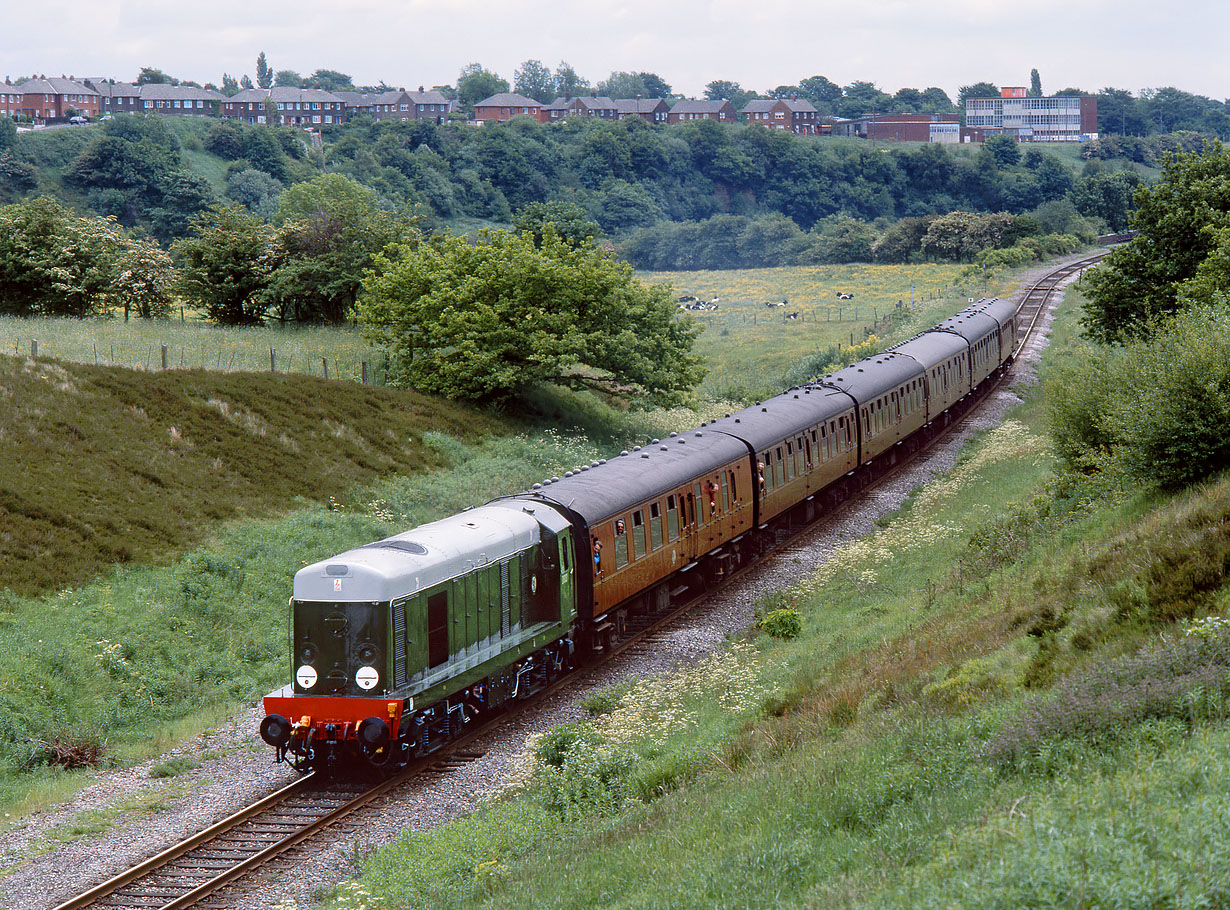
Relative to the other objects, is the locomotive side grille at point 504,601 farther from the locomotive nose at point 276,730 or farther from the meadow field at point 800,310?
the meadow field at point 800,310

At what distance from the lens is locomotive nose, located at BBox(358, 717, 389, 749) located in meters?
14.9

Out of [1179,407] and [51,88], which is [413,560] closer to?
[1179,407]

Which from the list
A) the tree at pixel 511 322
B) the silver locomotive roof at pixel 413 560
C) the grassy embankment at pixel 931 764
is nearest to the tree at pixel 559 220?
the tree at pixel 511 322

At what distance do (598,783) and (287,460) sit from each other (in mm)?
18775

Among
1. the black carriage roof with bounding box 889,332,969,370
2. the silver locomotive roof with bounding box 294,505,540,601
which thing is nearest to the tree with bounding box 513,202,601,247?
the black carriage roof with bounding box 889,332,969,370

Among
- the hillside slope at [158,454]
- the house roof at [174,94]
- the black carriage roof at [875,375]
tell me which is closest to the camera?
the hillside slope at [158,454]

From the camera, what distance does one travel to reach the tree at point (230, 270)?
47.8 meters

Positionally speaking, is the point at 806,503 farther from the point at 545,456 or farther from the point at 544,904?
the point at 544,904

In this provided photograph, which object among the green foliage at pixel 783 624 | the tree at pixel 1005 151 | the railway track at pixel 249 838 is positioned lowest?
the railway track at pixel 249 838

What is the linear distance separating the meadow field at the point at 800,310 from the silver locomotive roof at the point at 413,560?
33.8 m

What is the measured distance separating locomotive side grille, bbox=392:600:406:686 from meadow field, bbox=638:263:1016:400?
1444 inches

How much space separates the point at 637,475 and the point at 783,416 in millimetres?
8300

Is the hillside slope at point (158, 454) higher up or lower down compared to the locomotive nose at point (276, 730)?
higher up

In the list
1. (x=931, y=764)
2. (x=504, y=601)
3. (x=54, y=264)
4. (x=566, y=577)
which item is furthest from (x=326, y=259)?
(x=931, y=764)
